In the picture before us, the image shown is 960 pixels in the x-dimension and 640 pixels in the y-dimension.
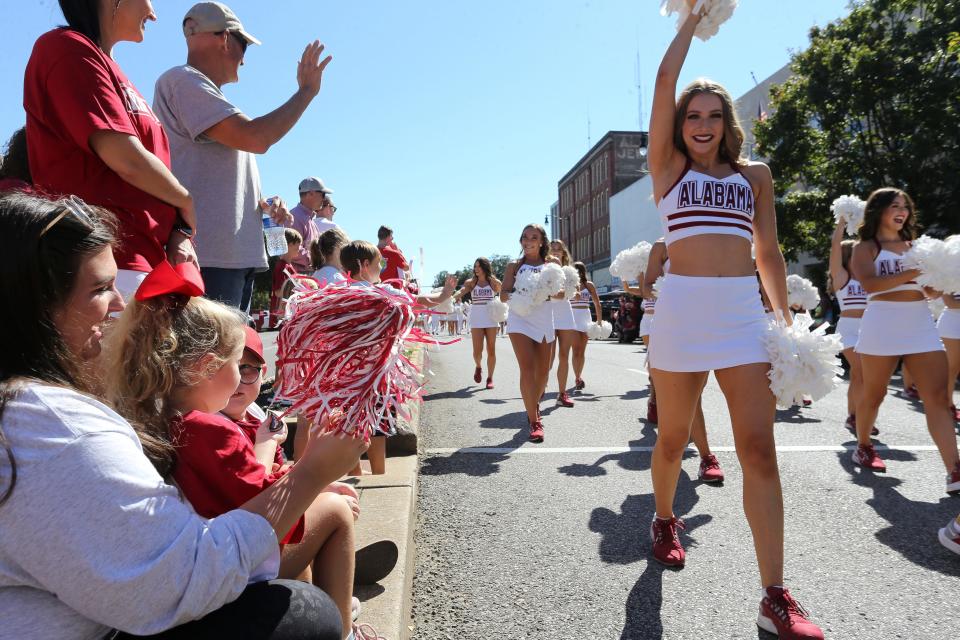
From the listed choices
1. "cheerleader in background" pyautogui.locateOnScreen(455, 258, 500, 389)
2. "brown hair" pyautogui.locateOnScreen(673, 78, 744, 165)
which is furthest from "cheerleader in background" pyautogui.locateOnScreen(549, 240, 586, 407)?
"brown hair" pyautogui.locateOnScreen(673, 78, 744, 165)

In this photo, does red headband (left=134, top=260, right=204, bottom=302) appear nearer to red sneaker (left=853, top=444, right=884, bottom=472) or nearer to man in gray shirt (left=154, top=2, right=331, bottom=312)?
man in gray shirt (left=154, top=2, right=331, bottom=312)

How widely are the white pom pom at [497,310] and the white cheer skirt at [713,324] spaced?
6735 millimetres

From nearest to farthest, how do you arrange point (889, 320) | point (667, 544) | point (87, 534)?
point (87, 534), point (667, 544), point (889, 320)

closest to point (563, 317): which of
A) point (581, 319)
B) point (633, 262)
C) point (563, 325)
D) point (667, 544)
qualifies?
point (563, 325)

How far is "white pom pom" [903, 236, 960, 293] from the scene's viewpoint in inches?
189

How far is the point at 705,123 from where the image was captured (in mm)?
3180

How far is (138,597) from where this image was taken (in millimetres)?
1217

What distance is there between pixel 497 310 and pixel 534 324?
3.43 metres

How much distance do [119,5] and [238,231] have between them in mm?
1049

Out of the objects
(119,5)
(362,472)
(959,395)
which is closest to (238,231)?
(119,5)

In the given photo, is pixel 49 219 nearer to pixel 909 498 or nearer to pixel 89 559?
pixel 89 559

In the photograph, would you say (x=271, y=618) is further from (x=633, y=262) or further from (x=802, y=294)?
(x=802, y=294)

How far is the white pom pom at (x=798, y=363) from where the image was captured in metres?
2.83

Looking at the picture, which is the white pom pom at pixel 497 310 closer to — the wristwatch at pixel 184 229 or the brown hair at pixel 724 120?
the brown hair at pixel 724 120
